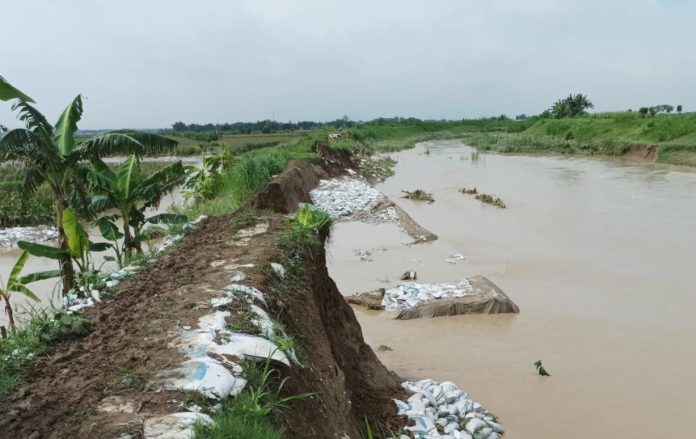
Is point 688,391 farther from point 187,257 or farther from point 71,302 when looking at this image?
point 71,302

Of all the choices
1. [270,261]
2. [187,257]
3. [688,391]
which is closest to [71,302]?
[187,257]

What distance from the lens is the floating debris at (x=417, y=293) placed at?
24.8 ft

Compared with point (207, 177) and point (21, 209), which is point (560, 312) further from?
point (21, 209)

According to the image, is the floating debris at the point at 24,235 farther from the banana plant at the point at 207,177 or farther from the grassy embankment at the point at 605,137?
the grassy embankment at the point at 605,137

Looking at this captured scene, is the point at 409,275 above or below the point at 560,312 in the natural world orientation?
above

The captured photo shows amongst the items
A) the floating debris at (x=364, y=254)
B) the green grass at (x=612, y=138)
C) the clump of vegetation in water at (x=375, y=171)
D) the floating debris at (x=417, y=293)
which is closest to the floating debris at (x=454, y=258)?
the floating debris at (x=364, y=254)

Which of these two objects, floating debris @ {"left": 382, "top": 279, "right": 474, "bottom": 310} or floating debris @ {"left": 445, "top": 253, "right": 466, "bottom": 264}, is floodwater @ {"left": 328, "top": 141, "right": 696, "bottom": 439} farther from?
floating debris @ {"left": 382, "top": 279, "right": 474, "bottom": 310}

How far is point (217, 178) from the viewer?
12586 millimetres

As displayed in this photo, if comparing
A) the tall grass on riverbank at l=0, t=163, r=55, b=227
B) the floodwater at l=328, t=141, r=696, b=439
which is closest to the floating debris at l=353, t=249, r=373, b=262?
the floodwater at l=328, t=141, r=696, b=439

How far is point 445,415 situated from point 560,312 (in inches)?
161

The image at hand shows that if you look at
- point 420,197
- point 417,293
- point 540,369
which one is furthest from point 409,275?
point 420,197

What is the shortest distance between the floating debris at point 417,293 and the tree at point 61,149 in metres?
4.02

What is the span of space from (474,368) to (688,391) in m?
2.25

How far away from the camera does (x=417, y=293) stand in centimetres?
780
